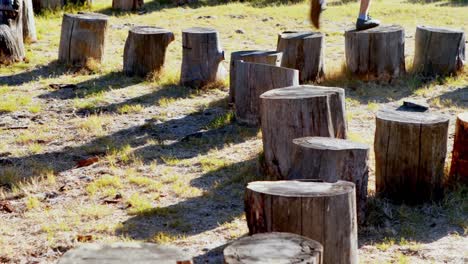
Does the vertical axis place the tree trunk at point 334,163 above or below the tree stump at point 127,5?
below

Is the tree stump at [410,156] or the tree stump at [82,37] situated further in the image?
the tree stump at [82,37]

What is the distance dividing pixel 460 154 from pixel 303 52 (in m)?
3.43

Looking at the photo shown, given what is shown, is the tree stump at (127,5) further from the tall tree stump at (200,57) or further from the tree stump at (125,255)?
the tree stump at (125,255)

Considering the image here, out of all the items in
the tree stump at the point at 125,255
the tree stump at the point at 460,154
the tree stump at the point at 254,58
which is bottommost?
the tree stump at the point at 460,154

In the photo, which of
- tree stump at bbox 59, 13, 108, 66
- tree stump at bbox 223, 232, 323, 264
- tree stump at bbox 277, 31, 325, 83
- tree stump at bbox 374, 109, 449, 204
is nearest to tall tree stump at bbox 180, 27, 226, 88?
tree stump at bbox 277, 31, 325, 83

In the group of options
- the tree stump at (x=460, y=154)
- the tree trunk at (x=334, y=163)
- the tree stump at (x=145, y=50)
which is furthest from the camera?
the tree stump at (x=145, y=50)

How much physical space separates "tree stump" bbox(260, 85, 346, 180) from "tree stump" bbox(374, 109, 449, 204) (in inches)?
18.4

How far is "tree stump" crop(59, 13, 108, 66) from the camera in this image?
32.7 ft

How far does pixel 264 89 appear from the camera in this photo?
7.59 metres

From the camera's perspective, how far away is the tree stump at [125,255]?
339 cm

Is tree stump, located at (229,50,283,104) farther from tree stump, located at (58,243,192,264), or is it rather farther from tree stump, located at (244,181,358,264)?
tree stump, located at (58,243,192,264)

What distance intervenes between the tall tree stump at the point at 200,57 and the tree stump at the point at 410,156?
3.50 m

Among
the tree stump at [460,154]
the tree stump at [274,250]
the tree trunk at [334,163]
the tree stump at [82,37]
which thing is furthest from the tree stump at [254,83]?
the tree stump at [274,250]

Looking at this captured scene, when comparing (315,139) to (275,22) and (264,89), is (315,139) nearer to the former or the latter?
(264,89)
